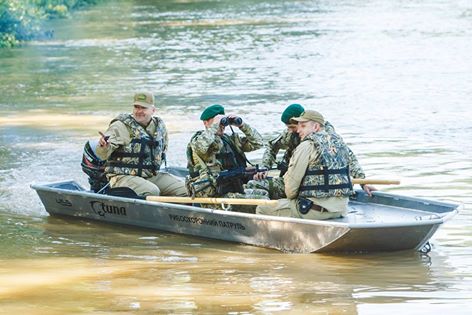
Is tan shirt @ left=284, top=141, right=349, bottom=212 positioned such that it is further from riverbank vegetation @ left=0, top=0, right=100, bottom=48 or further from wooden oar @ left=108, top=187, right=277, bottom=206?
riverbank vegetation @ left=0, top=0, right=100, bottom=48

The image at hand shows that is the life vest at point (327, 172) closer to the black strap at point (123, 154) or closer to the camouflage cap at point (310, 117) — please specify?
the camouflage cap at point (310, 117)

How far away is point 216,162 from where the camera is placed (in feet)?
44.3

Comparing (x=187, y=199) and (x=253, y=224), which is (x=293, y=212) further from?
(x=187, y=199)

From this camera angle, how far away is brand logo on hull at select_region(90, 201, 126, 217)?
46.4 ft

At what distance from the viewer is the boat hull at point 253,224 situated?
12062 millimetres

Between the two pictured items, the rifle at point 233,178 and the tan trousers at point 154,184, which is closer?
the rifle at point 233,178

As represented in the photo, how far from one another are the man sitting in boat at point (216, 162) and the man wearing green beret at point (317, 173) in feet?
3.27

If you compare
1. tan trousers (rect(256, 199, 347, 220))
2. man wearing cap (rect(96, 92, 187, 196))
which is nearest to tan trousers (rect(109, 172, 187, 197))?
man wearing cap (rect(96, 92, 187, 196))

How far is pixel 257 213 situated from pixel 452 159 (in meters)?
5.76

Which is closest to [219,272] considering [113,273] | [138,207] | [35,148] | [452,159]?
[113,273]

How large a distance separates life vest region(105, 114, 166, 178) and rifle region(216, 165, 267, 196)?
103 cm

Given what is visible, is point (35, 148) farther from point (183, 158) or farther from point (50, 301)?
point (50, 301)

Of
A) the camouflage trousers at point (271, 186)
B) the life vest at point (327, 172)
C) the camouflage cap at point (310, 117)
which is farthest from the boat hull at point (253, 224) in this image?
the camouflage cap at point (310, 117)

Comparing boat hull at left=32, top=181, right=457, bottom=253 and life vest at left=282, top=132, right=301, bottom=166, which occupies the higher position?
life vest at left=282, top=132, right=301, bottom=166
